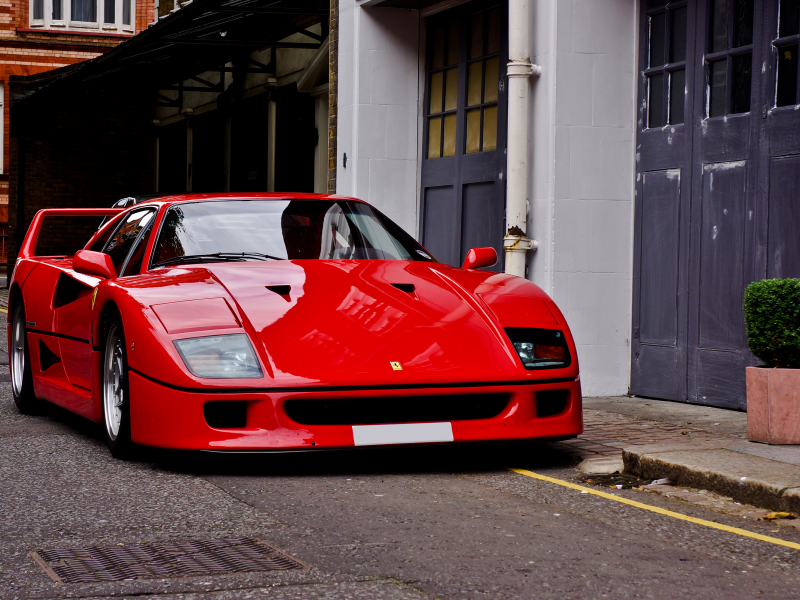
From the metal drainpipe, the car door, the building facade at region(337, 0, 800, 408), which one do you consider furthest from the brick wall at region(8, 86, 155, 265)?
the car door

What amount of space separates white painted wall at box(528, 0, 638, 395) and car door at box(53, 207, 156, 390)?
316 cm

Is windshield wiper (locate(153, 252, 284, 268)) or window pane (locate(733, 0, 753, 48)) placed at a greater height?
window pane (locate(733, 0, 753, 48))

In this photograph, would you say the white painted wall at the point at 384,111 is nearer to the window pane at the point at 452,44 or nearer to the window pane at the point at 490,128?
the window pane at the point at 452,44

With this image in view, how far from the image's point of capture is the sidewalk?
4770mm

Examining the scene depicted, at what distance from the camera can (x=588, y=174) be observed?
8.45 m

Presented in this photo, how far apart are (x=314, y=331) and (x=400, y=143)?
6143 millimetres

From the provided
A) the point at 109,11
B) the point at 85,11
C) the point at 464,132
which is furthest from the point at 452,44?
the point at 85,11

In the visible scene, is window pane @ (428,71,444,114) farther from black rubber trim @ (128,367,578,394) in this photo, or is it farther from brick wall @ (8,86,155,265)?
brick wall @ (8,86,155,265)

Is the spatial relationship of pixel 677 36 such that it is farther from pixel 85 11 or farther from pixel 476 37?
pixel 85 11

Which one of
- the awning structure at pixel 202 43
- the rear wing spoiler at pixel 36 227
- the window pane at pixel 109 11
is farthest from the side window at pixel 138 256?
the window pane at pixel 109 11

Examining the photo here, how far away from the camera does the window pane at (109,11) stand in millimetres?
35875

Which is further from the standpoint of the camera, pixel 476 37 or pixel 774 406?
pixel 476 37

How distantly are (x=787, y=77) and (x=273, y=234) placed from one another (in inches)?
135

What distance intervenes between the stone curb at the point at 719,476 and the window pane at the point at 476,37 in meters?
5.38
